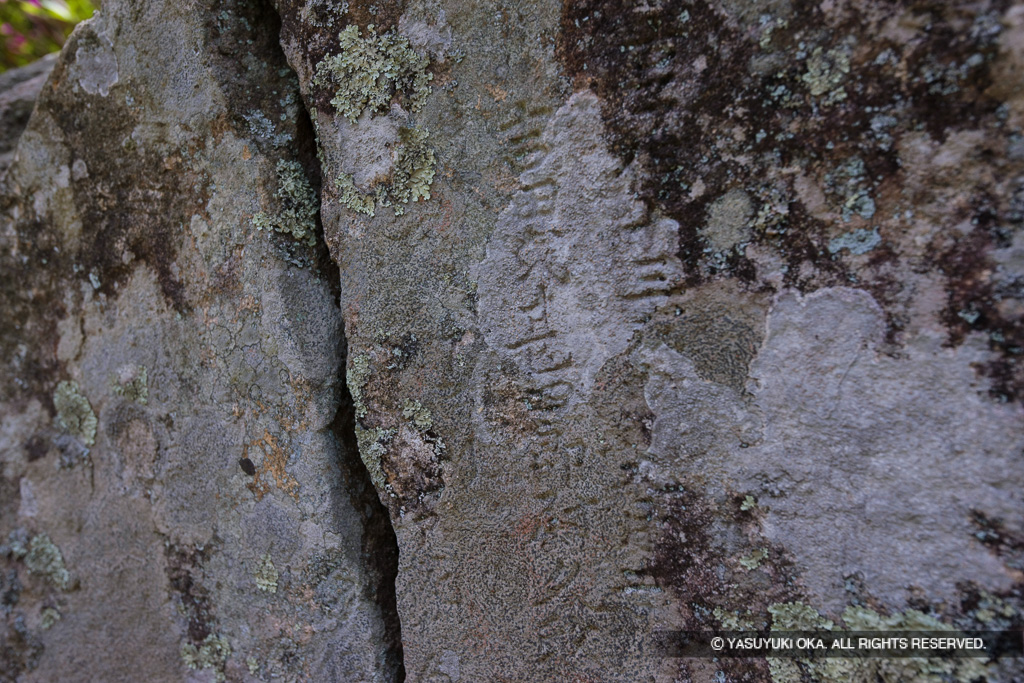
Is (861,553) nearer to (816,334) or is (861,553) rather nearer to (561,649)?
(816,334)

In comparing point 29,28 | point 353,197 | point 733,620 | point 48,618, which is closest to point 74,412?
point 48,618

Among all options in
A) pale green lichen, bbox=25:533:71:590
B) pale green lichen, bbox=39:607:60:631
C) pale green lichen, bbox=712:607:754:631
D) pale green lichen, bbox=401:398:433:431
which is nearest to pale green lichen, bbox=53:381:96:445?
pale green lichen, bbox=25:533:71:590

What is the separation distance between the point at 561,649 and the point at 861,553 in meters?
0.41

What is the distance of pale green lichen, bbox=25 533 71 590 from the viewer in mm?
1226

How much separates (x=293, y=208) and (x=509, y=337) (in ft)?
1.39

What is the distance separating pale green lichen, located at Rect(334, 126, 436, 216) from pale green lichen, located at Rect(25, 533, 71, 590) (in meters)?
0.93

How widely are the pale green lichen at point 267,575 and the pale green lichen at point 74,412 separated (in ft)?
1.45

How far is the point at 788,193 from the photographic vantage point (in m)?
0.70

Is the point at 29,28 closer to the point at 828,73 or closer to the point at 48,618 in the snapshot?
the point at 48,618

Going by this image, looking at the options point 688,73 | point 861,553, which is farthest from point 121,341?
point 861,553

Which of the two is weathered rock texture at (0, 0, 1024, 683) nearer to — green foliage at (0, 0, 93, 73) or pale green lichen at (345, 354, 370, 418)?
pale green lichen at (345, 354, 370, 418)

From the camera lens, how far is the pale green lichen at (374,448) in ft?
3.16

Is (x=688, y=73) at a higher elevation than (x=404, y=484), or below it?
higher

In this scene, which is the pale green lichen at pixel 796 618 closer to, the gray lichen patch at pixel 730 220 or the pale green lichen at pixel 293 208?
the gray lichen patch at pixel 730 220
